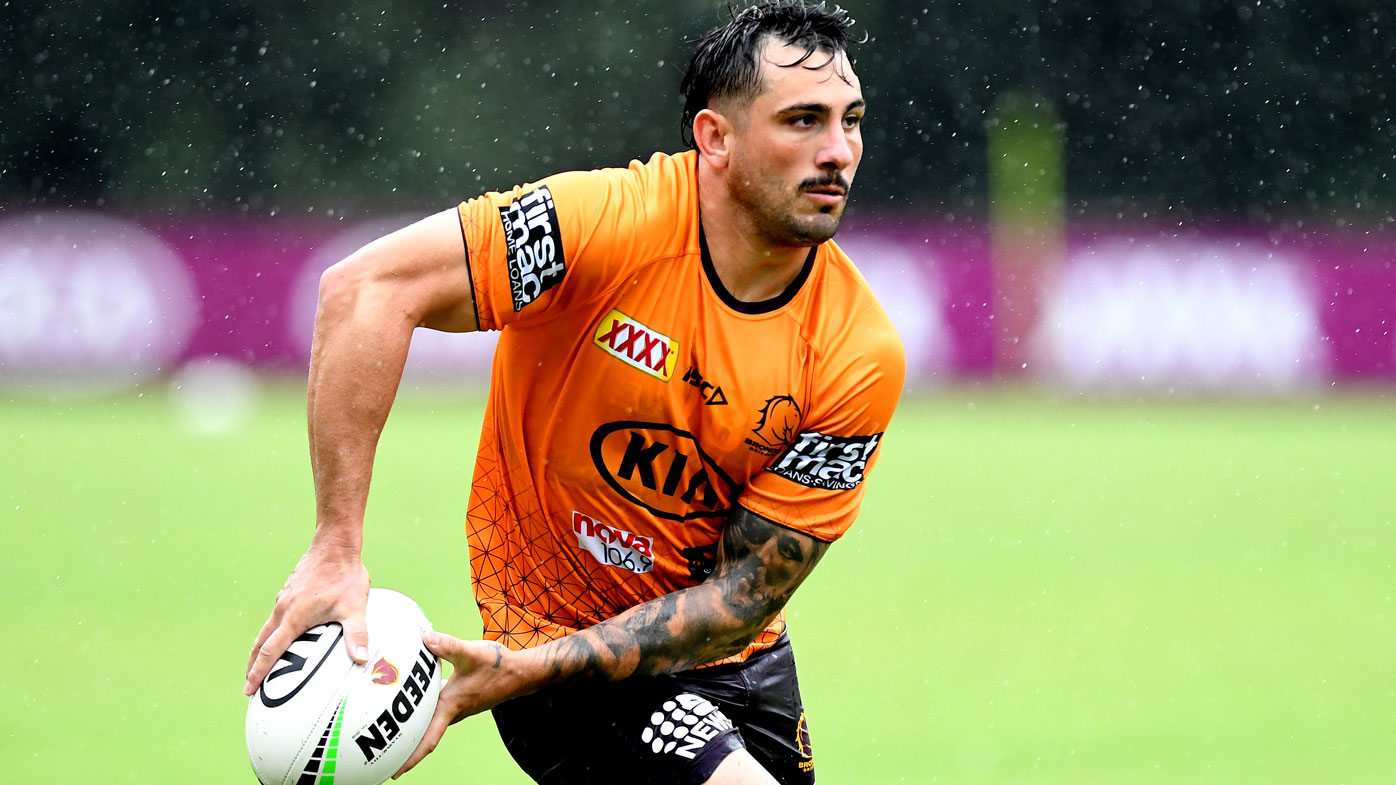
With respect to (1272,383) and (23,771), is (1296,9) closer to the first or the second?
(1272,383)

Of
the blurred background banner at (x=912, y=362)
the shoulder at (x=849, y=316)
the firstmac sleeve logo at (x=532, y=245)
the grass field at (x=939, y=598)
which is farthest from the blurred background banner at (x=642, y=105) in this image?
the firstmac sleeve logo at (x=532, y=245)

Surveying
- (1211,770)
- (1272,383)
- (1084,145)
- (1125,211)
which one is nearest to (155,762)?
(1211,770)

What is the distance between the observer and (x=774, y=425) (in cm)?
422

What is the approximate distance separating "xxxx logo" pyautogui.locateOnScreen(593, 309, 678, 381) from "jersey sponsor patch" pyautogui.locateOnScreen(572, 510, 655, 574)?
1.63 feet

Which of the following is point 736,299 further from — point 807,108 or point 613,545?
point 613,545

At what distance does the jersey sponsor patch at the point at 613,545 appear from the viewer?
438 centimetres

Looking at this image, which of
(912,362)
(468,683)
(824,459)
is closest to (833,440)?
(824,459)

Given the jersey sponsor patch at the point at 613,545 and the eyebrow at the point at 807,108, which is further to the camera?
the jersey sponsor patch at the point at 613,545

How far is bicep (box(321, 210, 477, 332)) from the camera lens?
12.1 ft

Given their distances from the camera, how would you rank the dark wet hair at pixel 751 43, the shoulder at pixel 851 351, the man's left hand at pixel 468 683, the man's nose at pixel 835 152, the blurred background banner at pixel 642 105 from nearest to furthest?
1. the man's left hand at pixel 468 683
2. the man's nose at pixel 835 152
3. the dark wet hair at pixel 751 43
4. the shoulder at pixel 851 351
5. the blurred background banner at pixel 642 105

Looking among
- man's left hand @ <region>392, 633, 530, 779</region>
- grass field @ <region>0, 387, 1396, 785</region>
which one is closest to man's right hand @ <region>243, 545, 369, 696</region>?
man's left hand @ <region>392, 633, 530, 779</region>

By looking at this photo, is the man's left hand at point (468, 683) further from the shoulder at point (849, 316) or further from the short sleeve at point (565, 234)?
the shoulder at point (849, 316)

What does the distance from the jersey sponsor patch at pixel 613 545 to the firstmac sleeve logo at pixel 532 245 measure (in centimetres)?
76

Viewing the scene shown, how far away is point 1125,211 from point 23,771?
2249 cm
